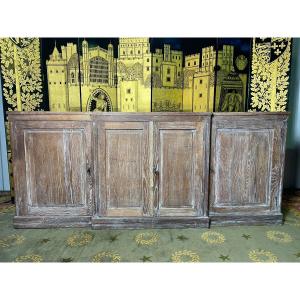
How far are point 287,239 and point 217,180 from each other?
787mm

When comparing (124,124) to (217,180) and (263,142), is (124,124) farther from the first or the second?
(263,142)

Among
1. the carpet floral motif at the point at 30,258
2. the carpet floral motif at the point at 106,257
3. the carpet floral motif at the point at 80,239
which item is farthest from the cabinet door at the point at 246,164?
the carpet floral motif at the point at 30,258

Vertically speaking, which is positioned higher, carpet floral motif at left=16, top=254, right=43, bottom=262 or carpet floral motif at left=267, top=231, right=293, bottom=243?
carpet floral motif at left=267, top=231, right=293, bottom=243

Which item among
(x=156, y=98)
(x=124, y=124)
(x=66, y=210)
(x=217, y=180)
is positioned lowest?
(x=66, y=210)

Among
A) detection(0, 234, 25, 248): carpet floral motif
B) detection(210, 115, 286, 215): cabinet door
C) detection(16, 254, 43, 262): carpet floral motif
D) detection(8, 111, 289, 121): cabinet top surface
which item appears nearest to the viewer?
detection(16, 254, 43, 262): carpet floral motif

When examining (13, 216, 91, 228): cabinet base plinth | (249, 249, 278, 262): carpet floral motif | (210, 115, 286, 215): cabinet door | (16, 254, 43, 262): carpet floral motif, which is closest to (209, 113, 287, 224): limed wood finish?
(210, 115, 286, 215): cabinet door

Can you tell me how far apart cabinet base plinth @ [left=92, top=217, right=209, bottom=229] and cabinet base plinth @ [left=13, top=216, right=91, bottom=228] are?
0.14m

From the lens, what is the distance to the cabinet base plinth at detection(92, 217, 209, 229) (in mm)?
2615

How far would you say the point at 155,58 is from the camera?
312 centimetres

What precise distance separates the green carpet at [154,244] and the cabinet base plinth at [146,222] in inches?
2.1

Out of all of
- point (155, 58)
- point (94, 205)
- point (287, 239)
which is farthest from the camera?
point (155, 58)

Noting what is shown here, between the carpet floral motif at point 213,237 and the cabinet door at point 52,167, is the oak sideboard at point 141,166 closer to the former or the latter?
the cabinet door at point 52,167

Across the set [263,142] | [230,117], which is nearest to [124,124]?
[230,117]

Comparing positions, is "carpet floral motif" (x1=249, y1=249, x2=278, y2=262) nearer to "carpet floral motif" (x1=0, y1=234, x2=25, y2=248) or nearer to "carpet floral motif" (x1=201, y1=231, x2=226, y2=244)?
"carpet floral motif" (x1=201, y1=231, x2=226, y2=244)
